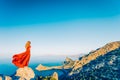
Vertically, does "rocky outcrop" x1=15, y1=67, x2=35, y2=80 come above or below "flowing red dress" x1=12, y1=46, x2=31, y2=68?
below

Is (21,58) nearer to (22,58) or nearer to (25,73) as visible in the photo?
(22,58)

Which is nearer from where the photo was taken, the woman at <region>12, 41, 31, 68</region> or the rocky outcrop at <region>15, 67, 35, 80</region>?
the woman at <region>12, 41, 31, 68</region>

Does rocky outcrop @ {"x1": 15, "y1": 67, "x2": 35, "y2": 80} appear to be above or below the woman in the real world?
below

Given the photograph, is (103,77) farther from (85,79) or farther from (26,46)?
(26,46)

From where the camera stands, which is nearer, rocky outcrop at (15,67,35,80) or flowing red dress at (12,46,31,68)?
flowing red dress at (12,46,31,68)

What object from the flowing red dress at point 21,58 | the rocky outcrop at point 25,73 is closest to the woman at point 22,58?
the flowing red dress at point 21,58

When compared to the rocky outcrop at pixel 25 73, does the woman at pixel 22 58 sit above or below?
above

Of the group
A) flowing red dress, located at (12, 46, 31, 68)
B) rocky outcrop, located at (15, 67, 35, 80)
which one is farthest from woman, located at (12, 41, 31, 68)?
rocky outcrop, located at (15, 67, 35, 80)

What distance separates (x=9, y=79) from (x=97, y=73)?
150 m

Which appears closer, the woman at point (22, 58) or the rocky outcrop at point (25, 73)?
the woman at point (22, 58)

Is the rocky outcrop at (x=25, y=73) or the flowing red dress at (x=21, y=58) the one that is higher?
the flowing red dress at (x=21, y=58)

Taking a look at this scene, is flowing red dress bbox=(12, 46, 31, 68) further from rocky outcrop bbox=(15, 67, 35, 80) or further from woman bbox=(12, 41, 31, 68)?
rocky outcrop bbox=(15, 67, 35, 80)

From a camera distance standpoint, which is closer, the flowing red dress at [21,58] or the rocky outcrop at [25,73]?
the flowing red dress at [21,58]

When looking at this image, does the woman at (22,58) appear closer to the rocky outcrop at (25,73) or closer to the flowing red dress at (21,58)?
the flowing red dress at (21,58)
